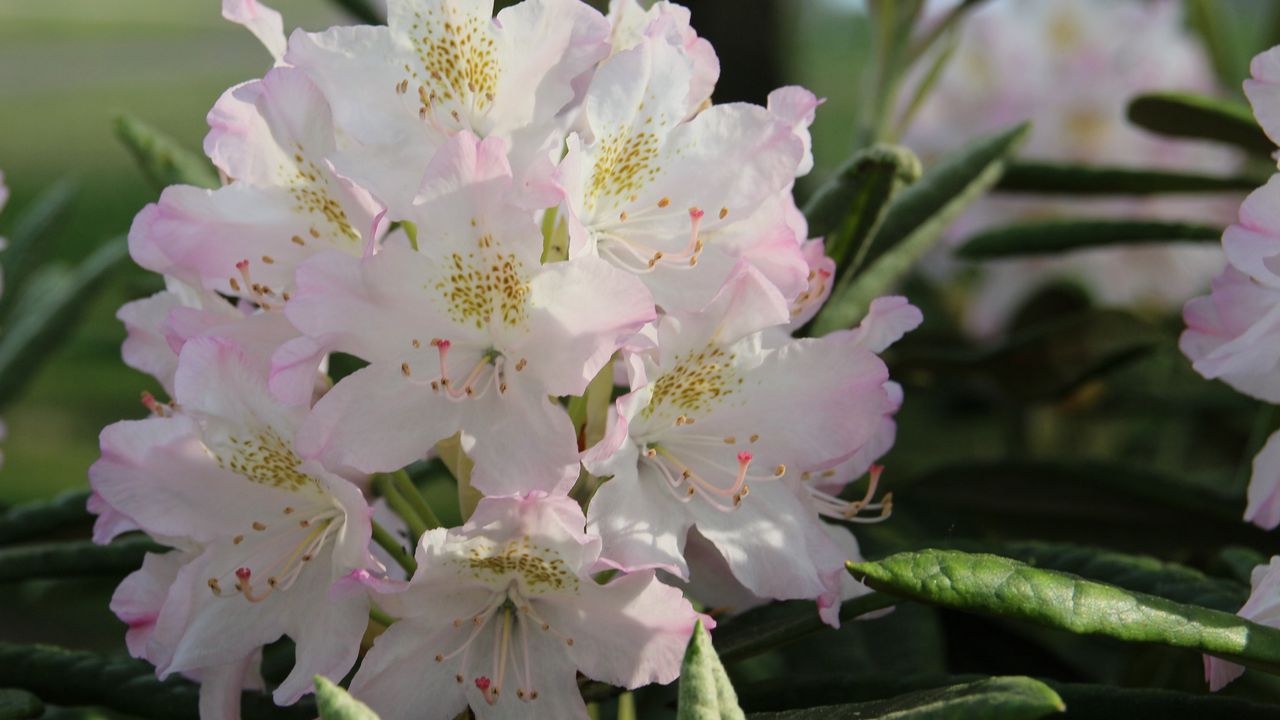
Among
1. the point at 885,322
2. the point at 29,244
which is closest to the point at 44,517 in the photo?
the point at 29,244

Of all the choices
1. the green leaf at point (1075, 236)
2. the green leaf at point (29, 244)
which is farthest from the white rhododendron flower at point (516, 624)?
the green leaf at point (29, 244)

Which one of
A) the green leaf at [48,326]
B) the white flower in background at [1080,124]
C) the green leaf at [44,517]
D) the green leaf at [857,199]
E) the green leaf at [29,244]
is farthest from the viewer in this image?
the white flower in background at [1080,124]

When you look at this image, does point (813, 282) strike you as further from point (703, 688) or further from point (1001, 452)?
point (1001, 452)

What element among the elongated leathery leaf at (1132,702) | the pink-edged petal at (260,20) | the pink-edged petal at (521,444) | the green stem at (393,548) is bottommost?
the elongated leathery leaf at (1132,702)

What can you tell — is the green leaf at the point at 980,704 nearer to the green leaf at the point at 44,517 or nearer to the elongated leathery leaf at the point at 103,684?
the elongated leathery leaf at the point at 103,684

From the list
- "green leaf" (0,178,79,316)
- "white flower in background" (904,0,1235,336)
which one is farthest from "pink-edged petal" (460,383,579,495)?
"white flower in background" (904,0,1235,336)

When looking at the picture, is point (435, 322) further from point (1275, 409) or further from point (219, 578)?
point (1275, 409)
